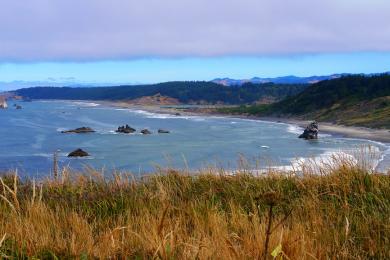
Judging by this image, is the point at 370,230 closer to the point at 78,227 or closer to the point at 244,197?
the point at 244,197

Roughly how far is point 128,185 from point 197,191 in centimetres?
101

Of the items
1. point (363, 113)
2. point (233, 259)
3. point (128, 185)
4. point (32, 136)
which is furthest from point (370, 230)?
point (363, 113)

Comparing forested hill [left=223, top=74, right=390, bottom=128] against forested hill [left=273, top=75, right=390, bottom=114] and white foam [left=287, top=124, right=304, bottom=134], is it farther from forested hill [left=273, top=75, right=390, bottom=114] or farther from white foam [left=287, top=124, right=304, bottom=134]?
white foam [left=287, top=124, right=304, bottom=134]

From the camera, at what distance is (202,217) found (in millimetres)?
5242

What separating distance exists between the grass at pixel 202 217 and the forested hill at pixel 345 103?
7133 centimetres

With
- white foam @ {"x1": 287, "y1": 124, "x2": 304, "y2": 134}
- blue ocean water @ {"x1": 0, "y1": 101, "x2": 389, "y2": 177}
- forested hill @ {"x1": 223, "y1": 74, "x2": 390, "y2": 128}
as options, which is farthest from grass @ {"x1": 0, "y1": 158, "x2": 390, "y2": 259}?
forested hill @ {"x1": 223, "y1": 74, "x2": 390, "y2": 128}

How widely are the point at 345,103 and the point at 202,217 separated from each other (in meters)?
96.2

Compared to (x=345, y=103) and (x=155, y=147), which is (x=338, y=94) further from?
(x=155, y=147)

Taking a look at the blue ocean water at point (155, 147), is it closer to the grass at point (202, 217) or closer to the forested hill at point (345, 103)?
the forested hill at point (345, 103)

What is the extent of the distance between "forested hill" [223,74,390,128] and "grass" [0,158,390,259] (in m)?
71.3

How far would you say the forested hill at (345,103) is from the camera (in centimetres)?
8525

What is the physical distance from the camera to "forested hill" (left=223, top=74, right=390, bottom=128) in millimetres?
85250

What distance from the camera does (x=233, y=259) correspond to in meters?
3.77

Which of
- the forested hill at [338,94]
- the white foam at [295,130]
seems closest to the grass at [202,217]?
the white foam at [295,130]
